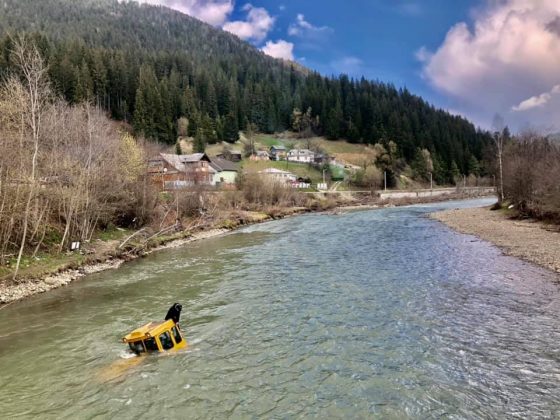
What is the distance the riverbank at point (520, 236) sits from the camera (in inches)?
947

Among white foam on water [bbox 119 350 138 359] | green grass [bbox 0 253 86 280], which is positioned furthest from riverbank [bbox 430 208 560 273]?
green grass [bbox 0 253 86 280]

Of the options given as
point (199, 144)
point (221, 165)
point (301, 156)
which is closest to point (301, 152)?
point (301, 156)

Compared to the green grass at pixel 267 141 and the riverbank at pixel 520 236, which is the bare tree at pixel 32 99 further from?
the green grass at pixel 267 141

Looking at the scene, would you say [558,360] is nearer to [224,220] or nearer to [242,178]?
[224,220]

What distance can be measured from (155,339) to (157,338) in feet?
0.23

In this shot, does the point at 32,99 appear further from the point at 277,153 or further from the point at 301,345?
the point at 277,153

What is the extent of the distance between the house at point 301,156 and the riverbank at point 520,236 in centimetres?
8594

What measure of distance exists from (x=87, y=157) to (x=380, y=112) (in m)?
141

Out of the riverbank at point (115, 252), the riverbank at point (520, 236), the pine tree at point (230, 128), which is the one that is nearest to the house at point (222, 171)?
the riverbank at point (115, 252)

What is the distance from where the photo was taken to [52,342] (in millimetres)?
14023

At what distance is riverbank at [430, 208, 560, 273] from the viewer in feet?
78.9

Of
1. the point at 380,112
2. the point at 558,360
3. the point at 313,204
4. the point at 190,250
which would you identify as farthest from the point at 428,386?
the point at 380,112

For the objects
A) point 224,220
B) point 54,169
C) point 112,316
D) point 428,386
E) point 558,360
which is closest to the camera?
point 428,386

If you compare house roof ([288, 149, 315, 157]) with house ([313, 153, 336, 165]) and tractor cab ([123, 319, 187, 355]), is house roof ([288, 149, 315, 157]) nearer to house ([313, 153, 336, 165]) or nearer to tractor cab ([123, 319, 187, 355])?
house ([313, 153, 336, 165])
